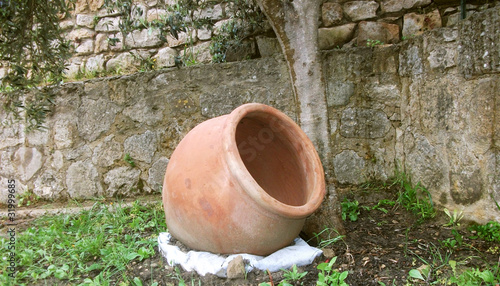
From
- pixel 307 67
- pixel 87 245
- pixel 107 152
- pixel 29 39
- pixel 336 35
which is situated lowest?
pixel 87 245

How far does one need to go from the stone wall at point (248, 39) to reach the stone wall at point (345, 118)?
0.22 metres

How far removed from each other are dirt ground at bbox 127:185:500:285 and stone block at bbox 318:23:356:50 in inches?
50.0

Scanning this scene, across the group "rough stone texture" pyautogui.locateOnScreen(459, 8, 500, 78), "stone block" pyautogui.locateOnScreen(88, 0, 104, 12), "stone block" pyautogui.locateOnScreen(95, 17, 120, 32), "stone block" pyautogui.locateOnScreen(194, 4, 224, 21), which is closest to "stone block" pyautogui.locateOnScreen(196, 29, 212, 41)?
"stone block" pyautogui.locateOnScreen(194, 4, 224, 21)

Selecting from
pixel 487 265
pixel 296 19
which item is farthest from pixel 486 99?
pixel 296 19

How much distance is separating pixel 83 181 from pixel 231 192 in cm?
182

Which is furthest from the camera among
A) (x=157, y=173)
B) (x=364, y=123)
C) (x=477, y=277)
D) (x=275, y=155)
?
(x=157, y=173)

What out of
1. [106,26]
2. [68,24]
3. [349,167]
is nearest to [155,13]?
[106,26]

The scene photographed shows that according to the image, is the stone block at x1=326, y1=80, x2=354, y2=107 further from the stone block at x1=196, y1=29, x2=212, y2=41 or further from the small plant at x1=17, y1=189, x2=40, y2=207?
the small plant at x1=17, y1=189, x2=40, y2=207

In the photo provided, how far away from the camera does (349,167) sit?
8.18 feet

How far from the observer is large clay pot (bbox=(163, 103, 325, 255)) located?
148cm

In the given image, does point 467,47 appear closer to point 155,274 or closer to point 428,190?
point 428,190

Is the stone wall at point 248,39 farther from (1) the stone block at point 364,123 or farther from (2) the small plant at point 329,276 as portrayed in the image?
(2) the small plant at point 329,276

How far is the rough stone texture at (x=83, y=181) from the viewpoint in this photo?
2.83 meters

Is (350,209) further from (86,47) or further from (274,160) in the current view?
(86,47)
